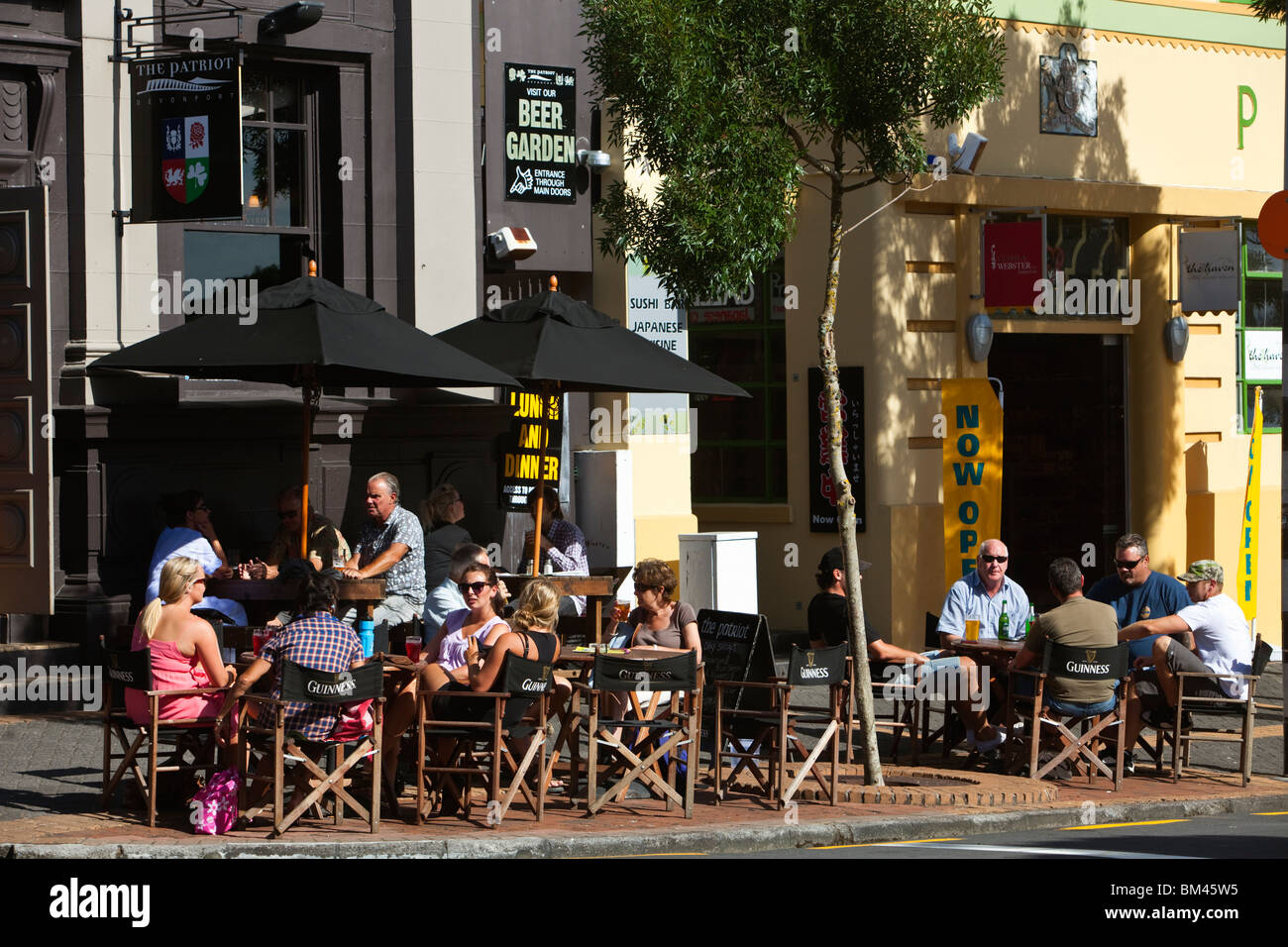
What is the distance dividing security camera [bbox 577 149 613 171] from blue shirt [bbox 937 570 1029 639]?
19.5 feet

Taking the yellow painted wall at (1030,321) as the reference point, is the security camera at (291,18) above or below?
above

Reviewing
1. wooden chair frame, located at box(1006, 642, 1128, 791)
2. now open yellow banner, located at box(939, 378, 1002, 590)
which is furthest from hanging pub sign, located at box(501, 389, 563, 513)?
wooden chair frame, located at box(1006, 642, 1128, 791)

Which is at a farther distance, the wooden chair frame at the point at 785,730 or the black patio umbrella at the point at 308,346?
the black patio umbrella at the point at 308,346

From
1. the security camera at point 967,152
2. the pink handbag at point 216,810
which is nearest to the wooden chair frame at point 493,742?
the pink handbag at point 216,810

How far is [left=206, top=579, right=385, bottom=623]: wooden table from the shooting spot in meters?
11.4

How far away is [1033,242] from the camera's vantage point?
58.3ft

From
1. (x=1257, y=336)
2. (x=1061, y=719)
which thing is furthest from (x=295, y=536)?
(x=1257, y=336)

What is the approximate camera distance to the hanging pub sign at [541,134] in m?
16.4

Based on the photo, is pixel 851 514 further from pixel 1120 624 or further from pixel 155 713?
pixel 155 713

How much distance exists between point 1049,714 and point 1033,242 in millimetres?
7420

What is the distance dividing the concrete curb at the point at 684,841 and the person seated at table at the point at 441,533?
4810 millimetres

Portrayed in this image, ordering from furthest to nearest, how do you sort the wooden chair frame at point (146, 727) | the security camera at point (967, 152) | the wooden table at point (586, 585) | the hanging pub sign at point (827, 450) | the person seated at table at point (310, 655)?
the hanging pub sign at point (827, 450)
the security camera at point (967, 152)
the wooden table at point (586, 585)
the wooden chair frame at point (146, 727)
the person seated at table at point (310, 655)

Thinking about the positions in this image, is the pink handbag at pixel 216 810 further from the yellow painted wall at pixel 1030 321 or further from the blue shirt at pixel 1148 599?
the yellow painted wall at pixel 1030 321

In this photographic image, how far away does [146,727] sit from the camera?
966 cm
